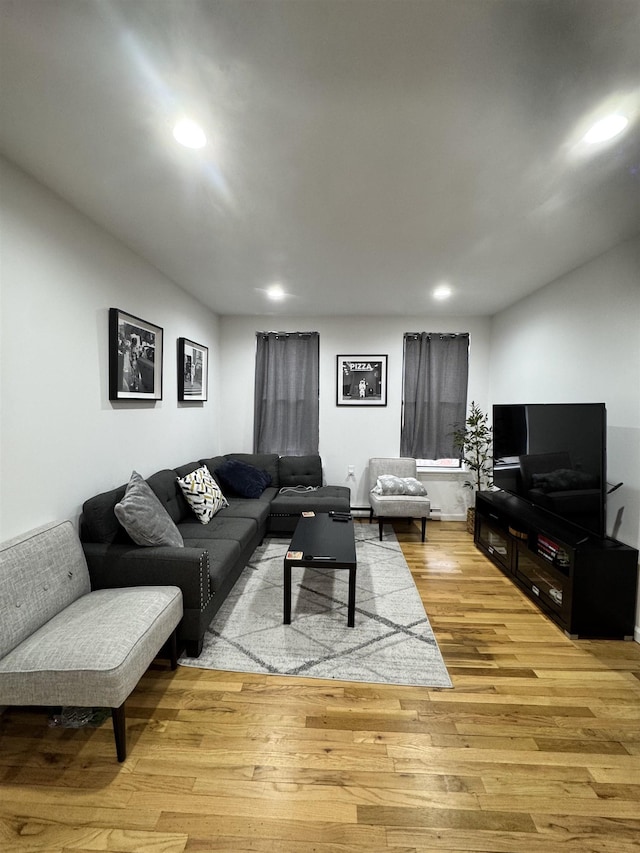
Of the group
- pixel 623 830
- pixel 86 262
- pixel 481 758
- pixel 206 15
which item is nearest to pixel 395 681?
pixel 481 758

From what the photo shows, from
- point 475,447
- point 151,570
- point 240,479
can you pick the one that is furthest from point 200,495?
point 475,447

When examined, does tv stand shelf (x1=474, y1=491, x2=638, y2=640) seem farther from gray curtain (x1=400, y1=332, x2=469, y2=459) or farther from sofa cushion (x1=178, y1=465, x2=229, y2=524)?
sofa cushion (x1=178, y1=465, x2=229, y2=524)

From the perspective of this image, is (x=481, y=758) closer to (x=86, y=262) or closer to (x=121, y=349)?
(x=121, y=349)

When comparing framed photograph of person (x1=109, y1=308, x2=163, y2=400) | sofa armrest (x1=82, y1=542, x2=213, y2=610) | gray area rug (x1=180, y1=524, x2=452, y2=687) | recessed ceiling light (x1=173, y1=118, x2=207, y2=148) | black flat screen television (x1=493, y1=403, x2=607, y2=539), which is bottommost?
gray area rug (x1=180, y1=524, x2=452, y2=687)

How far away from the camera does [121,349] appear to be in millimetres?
2686

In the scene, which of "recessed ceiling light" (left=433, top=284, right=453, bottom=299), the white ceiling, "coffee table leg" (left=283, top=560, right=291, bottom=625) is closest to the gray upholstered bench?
"coffee table leg" (left=283, top=560, right=291, bottom=625)

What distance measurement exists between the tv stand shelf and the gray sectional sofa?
1773mm

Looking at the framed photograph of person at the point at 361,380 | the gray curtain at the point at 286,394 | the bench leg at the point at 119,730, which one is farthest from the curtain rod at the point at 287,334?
the bench leg at the point at 119,730

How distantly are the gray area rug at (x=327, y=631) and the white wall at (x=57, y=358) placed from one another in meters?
1.29

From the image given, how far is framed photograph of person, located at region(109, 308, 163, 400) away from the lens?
2600 millimetres

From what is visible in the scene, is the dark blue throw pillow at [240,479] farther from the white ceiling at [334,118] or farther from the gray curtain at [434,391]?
the white ceiling at [334,118]

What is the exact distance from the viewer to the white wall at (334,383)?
4908mm

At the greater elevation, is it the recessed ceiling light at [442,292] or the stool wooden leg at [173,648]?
the recessed ceiling light at [442,292]

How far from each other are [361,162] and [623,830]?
2918 mm
